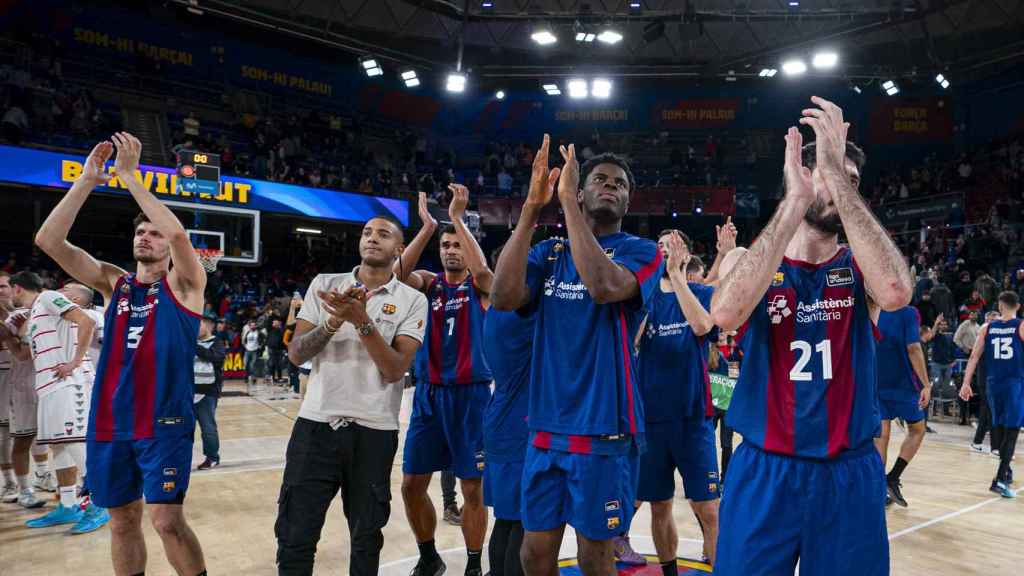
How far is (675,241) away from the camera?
3521 millimetres

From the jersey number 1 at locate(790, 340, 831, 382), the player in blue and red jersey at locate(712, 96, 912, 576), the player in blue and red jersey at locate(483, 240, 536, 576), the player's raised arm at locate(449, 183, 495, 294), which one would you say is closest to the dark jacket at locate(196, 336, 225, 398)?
the player's raised arm at locate(449, 183, 495, 294)

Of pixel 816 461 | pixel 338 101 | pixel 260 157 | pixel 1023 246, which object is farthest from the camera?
pixel 338 101

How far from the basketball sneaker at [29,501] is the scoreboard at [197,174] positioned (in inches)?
401

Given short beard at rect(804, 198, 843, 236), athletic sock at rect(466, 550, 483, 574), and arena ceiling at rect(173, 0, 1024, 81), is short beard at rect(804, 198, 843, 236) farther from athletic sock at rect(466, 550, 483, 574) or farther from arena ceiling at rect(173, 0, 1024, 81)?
arena ceiling at rect(173, 0, 1024, 81)

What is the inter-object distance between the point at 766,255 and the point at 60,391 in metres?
5.67

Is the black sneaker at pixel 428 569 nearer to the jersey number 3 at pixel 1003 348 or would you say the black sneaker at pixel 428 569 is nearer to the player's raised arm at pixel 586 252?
the player's raised arm at pixel 586 252

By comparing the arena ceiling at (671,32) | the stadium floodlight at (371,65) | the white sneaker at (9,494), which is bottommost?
the white sneaker at (9,494)

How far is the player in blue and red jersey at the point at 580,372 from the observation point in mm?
2617

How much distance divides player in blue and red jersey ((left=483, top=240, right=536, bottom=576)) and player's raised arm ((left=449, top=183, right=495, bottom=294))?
404 millimetres

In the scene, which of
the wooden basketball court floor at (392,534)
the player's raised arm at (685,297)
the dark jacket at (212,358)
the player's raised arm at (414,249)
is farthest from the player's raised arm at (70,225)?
the dark jacket at (212,358)

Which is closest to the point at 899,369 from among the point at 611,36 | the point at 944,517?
the point at 944,517

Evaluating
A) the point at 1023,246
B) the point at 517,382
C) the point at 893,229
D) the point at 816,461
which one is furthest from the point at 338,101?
the point at 816,461

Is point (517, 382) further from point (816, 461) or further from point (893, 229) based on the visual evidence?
point (893, 229)

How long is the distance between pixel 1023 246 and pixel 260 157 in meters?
20.8
